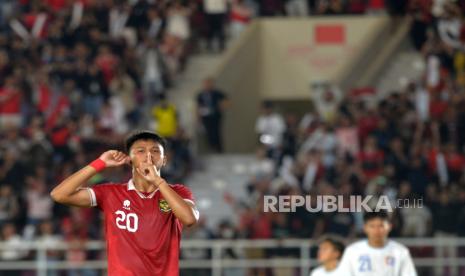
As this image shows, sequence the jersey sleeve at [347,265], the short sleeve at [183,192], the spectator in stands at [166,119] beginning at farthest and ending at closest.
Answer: the spectator in stands at [166,119], the jersey sleeve at [347,265], the short sleeve at [183,192]

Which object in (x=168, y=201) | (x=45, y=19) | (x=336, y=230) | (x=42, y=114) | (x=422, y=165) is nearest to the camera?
(x=168, y=201)

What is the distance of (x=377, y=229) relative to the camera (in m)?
12.7

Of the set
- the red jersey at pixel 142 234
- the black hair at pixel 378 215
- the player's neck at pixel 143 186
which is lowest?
the red jersey at pixel 142 234

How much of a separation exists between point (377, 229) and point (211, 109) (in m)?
12.9

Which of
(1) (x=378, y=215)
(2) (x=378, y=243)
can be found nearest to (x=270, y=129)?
(2) (x=378, y=243)

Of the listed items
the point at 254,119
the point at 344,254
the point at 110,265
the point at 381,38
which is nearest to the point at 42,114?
the point at 254,119

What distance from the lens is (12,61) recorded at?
26234 millimetres

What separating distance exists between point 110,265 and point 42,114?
16.2 metres

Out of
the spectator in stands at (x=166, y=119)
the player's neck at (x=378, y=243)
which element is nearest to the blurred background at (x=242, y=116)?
the spectator in stands at (x=166, y=119)

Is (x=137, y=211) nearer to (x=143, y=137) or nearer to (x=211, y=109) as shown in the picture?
(x=143, y=137)

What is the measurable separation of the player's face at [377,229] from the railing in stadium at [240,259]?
23.9ft

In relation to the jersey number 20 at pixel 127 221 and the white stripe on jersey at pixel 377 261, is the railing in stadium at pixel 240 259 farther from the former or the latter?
the jersey number 20 at pixel 127 221

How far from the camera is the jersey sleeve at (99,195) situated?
9.41 m

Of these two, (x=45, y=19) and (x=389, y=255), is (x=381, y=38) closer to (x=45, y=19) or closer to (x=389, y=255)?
(x=45, y=19)
